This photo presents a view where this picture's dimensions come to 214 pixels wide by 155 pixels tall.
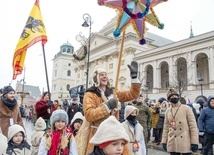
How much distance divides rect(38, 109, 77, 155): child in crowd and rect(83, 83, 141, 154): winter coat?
1.76 ft

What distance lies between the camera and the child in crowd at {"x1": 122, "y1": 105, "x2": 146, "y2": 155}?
14.1 ft

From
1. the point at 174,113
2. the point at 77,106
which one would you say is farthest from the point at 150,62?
the point at 174,113

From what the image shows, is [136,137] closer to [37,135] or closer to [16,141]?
[16,141]

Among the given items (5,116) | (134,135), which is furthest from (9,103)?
(134,135)

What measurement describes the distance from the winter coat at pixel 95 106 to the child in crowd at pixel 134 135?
1266 mm

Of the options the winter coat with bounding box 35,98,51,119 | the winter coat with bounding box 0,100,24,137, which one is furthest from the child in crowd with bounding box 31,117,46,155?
the winter coat with bounding box 35,98,51,119

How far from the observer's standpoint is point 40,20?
6.03m

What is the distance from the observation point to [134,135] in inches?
175

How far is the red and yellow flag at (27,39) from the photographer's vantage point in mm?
5754

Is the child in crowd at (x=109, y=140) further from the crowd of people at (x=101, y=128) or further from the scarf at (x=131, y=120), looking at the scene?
the scarf at (x=131, y=120)

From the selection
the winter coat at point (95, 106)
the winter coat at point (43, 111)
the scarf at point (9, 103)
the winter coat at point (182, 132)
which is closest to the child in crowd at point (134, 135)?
the winter coat at point (182, 132)

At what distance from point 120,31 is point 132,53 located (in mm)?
39001

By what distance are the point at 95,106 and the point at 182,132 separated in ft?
8.22

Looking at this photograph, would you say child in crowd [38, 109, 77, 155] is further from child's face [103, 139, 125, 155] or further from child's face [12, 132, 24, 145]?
child's face [103, 139, 125, 155]
